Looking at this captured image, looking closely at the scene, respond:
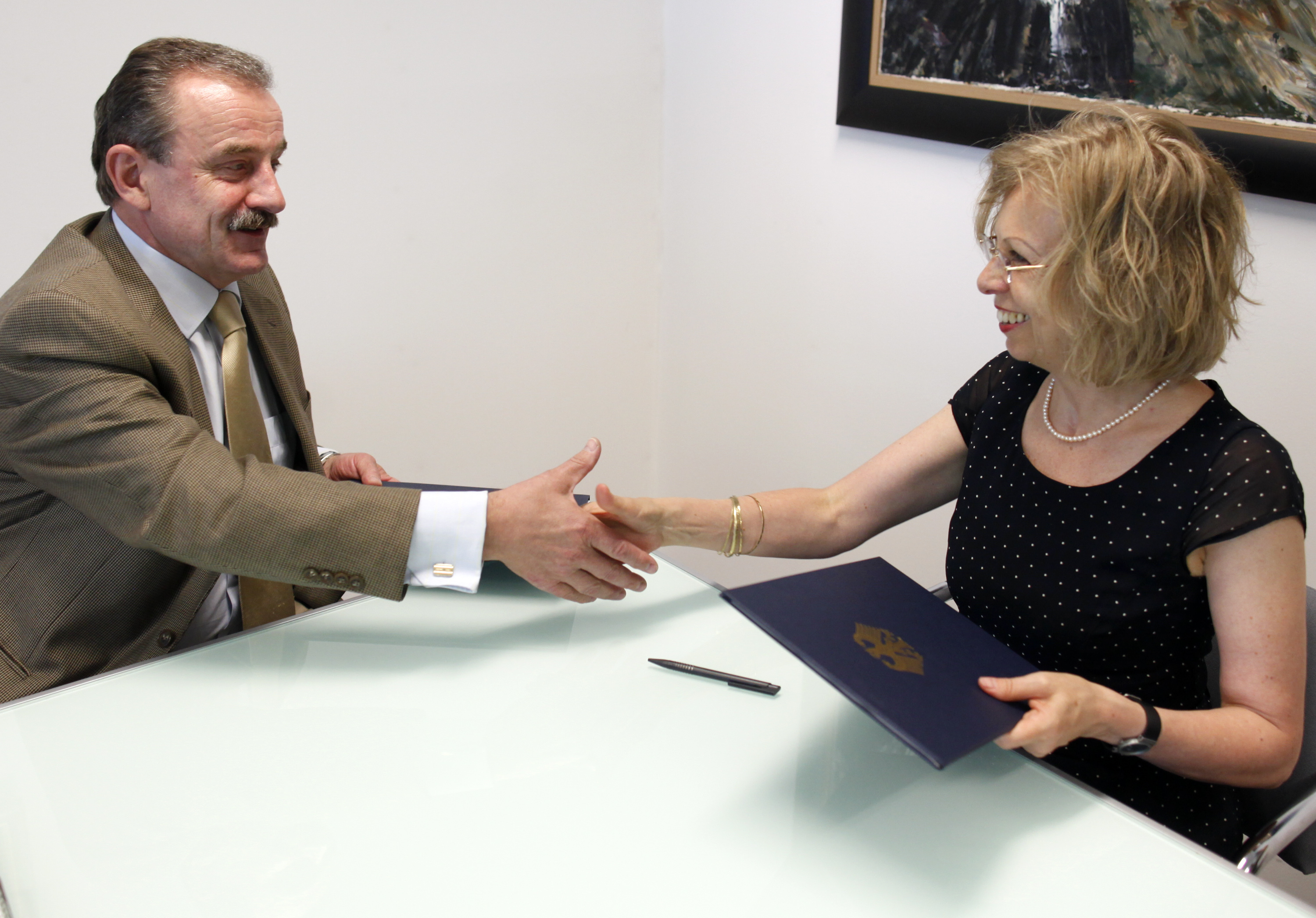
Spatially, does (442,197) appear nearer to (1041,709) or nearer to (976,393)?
(976,393)

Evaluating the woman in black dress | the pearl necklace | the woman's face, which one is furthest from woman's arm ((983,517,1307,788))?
the woman's face

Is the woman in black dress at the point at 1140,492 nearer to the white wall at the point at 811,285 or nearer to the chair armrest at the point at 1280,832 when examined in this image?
the chair armrest at the point at 1280,832

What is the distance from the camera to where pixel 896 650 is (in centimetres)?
110

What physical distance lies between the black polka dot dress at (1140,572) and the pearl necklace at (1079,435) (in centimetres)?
6

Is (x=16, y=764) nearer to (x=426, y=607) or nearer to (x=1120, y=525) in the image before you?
(x=426, y=607)

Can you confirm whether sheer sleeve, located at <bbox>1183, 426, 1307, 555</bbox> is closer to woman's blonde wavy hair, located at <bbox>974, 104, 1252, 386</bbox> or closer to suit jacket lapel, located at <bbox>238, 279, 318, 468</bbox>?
woman's blonde wavy hair, located at <bbox>974, 104, 1252, 386</bbox>

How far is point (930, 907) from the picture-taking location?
0.91m

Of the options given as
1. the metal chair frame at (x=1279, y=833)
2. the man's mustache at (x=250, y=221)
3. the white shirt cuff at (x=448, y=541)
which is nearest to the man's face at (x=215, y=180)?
the man's mustache at (x=250, y=221)

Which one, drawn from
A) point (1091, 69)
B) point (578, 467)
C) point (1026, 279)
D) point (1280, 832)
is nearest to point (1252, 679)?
point (1280, 832)

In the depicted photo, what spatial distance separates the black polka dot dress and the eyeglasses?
0.28 m

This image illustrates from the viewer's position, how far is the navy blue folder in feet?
3.14

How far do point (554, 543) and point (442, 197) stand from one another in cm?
167

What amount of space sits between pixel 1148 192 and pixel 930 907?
0.91 meters

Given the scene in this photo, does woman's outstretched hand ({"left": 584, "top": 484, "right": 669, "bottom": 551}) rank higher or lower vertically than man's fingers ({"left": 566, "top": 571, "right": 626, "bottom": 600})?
higher
